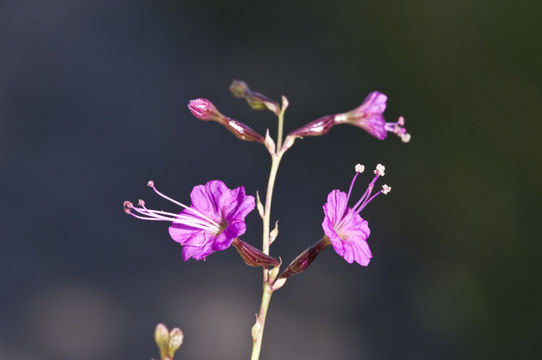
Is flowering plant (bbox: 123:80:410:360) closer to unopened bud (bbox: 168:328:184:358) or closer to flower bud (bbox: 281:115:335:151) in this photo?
flower bud (bbox: 281:115:335:151)

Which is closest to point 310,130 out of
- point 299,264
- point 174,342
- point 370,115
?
point 370,115

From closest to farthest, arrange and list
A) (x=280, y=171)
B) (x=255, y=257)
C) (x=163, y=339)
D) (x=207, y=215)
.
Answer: (x=163, y=339) < (x=255, y=257) < (x=207, y=215) < (x=280, y=171)

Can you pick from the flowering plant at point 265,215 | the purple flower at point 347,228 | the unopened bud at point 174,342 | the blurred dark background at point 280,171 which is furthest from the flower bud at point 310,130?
the blurred dark background at point 280,171

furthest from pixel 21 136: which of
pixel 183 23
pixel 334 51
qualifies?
pixel 334 51

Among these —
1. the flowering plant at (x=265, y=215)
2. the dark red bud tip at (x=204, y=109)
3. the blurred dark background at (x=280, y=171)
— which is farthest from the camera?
the blurred dark background at (x=280, y=171)

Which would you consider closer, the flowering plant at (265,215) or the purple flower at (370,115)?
the flowering plant at (265,215)

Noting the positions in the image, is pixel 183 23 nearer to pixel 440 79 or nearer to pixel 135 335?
pixel 440 79

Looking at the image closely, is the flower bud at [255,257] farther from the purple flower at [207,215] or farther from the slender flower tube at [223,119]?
the slender flower tube at [223,119]

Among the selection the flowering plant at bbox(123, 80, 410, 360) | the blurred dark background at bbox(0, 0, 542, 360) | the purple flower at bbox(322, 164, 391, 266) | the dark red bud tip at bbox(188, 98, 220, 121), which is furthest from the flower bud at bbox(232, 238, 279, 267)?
the blurred dark background at bbox(0, 0, 542, 360)

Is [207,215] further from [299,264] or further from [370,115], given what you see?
[370,115]
